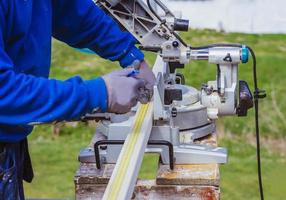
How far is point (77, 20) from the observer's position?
89.4 inches

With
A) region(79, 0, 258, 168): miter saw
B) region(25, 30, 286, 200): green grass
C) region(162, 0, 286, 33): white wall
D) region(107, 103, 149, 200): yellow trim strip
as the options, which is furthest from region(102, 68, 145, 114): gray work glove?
region(162, 0, 286, 33): white wall

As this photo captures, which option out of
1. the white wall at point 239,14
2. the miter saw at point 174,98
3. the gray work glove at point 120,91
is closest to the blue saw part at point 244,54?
the miter saw at point 174,98

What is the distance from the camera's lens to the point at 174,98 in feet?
7.89

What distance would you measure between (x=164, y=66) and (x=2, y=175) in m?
0.86

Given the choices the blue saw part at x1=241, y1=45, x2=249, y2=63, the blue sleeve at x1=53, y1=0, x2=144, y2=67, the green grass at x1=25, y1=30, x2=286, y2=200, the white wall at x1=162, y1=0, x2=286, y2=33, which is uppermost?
the white wall at x1=162, y1=0, x2=286, y2=33

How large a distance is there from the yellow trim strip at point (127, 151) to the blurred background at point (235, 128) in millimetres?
2259

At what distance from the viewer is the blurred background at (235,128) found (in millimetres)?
4730

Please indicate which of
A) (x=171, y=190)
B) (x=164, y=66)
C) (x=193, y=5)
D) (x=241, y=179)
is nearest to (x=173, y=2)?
(x=193, y=5)

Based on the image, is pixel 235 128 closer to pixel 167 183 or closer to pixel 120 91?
pixel 167 183

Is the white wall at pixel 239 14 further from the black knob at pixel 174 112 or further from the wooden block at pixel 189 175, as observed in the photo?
the wooden block at pixel 189 175

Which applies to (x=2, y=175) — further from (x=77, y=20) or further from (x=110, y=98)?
(x=77, y=20)

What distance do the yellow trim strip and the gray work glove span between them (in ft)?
0.48

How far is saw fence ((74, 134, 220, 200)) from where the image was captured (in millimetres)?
2139

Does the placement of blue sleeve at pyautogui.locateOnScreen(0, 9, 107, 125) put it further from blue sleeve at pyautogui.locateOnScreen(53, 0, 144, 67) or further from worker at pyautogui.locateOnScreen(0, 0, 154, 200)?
blue sleeve at pyautogui.locateOnScreen(53, 0, 144, 67)
